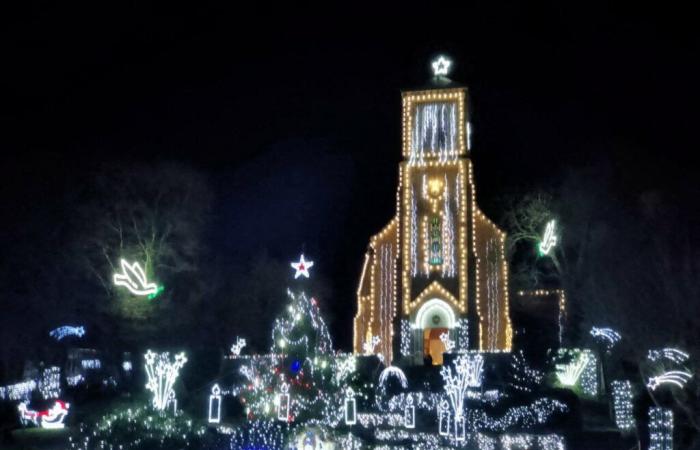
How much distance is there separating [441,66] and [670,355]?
2426cm

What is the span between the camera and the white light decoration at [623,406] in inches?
1051

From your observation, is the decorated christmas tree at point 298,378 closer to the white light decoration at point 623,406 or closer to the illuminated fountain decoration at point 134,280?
the illuminated fountain decoration at point 134,280

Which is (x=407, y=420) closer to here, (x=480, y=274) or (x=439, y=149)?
(x=480, y=274)

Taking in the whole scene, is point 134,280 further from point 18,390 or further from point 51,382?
point 18,390

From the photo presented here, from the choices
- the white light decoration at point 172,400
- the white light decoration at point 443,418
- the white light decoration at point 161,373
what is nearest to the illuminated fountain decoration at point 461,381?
the white light decoration at point 443,418

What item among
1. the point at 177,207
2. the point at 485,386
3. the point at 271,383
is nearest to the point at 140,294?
the point at 177,207

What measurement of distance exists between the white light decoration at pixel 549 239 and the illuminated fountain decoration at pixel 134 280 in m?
18.4

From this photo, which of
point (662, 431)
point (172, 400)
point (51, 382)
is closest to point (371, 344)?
point (172, 400)

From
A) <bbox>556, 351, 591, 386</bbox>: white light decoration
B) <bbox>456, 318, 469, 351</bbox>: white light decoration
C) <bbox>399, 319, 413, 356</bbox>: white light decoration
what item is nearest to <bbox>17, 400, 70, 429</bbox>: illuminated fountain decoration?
<bbox>399, 319, 413, 356</bbox>: white light decoration

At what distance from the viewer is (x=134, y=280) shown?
111ft

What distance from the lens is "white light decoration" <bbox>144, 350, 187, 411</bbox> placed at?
26.8 m

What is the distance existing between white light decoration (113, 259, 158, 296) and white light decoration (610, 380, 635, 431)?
64.0 feet

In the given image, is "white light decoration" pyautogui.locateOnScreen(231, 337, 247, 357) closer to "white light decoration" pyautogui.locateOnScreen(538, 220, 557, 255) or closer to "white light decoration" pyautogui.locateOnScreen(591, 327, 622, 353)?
"white light decoration" pyautogui.locateOnScreen(538, 220, 557, 255)

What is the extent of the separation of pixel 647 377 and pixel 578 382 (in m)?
5.09
